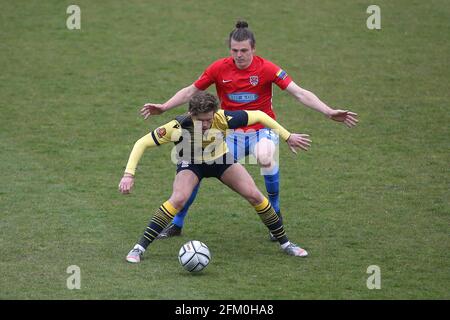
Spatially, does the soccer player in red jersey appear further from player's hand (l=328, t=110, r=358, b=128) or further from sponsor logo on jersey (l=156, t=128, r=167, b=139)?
sponsor logo on jersey (l=156, t=128, r=167, b=139)

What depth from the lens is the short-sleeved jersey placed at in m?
9.63

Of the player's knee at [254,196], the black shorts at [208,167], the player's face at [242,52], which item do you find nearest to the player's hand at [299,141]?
the player's knee at [254,196]

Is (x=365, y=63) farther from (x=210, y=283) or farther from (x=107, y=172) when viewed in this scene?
(x=210, y=283)

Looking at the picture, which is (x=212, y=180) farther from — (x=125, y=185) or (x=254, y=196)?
(x=125, y=185)

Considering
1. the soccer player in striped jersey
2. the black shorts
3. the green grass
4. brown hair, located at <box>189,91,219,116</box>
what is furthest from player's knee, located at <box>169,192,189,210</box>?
brown hair, located at <box>189,91,219,116</box>

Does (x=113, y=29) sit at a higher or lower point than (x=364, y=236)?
higher

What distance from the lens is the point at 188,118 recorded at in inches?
383

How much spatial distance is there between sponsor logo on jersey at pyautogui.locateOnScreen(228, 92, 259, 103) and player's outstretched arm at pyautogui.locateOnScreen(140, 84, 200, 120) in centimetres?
50

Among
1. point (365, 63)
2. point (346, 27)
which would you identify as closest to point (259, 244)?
point (365, 63)

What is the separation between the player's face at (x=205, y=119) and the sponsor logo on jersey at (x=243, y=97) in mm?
1285

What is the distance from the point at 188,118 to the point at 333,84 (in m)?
8.59
